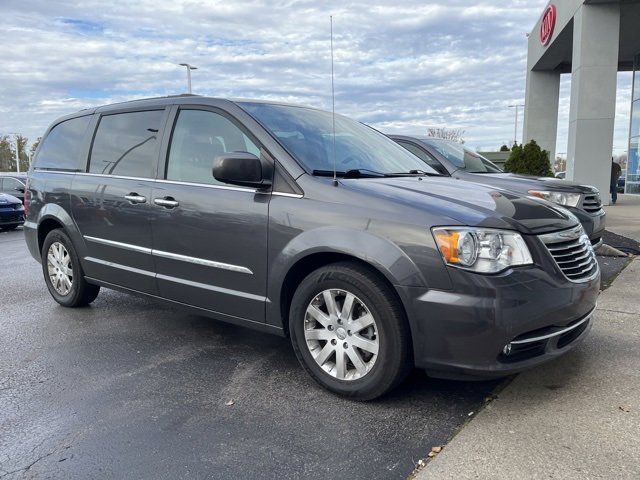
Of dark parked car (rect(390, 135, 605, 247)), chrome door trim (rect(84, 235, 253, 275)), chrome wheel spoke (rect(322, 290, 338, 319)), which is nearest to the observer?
chrome wheel spoke (rect(322, 290, 338, 319))

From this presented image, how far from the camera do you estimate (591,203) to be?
6852 millimetres

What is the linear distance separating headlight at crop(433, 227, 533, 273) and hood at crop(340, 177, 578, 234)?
0.06 metres

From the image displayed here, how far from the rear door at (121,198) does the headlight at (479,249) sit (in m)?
2.37

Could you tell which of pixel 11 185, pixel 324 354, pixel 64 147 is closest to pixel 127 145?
pixel 64 147

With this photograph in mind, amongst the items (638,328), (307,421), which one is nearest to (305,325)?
(307,421)

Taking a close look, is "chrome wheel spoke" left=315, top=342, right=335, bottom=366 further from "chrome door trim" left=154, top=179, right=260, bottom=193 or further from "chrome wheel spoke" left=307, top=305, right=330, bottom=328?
"chrome door trim" left=154, top=179, right=260, bottom=193

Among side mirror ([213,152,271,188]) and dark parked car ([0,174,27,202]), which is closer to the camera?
side mirror ([213,152,271,188])

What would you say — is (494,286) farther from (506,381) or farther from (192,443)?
(192,443)

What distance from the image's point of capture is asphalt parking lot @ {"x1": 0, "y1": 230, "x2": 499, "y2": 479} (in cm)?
262

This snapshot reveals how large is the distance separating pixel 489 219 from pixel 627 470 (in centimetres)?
133

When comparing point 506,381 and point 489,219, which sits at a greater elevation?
point 489,219

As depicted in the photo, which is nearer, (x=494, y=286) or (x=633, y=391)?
(x=494, y=286)

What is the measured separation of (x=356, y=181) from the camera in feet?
11.3

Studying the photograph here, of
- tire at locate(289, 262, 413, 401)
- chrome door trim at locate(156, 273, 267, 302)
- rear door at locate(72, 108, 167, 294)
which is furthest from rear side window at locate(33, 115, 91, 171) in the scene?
tire at locate(289, 262, 413, 401)
